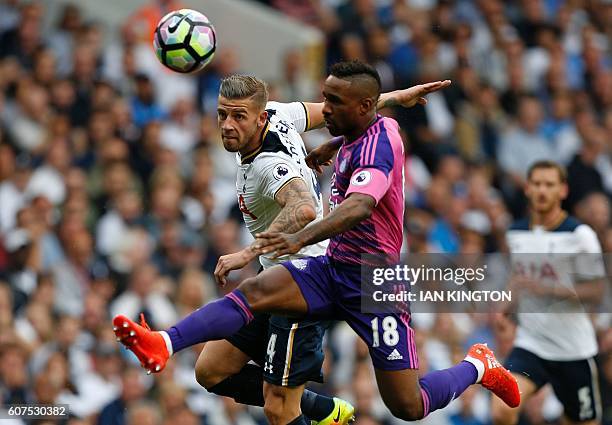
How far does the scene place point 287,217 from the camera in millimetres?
8039

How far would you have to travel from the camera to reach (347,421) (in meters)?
9.33

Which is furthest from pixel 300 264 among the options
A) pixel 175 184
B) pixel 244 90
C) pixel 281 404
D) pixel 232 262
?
pixel 175 184

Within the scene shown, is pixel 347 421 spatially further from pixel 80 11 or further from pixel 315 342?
pixel 80 11

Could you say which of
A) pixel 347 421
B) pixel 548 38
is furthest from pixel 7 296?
pixel 548 38

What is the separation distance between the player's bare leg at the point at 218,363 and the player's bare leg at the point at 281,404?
0.36m

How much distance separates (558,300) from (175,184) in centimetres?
Result: 471

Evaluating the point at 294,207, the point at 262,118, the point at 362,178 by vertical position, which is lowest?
the point at 294,207

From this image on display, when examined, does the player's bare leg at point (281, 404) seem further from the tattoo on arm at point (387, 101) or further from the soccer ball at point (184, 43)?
the soccer ball at point (184, 43)

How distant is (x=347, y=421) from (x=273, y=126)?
2.15m

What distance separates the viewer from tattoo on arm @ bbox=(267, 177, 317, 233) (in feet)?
26.2

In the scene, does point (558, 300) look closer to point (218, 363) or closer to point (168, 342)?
point (218, 363)

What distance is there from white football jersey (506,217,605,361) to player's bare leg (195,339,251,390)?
2.85 metres

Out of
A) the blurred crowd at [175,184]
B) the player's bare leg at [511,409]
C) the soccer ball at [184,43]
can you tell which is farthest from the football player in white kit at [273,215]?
the blurred crowd at [175,184]

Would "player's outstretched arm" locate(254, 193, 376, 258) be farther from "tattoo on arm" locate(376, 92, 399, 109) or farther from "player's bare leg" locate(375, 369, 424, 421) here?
"tattoo on arm" locate(376, 92, 399, 109)
